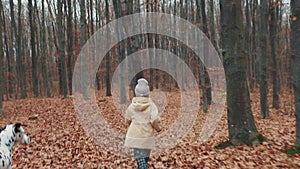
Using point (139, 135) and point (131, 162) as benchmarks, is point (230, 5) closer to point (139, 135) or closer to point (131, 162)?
point (139, 135)

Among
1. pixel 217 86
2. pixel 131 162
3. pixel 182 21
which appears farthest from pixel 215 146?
pixel 182 21

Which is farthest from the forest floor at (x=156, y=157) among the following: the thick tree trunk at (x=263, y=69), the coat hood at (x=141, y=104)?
the thick tree trunk at (x=263, y=69)

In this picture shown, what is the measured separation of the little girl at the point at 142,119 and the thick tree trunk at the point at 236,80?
240 cm

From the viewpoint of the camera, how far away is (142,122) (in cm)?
429

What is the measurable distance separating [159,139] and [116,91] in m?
14.6

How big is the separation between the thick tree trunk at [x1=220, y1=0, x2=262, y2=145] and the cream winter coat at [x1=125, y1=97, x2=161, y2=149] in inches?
94.4

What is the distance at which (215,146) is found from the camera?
604 centimetres

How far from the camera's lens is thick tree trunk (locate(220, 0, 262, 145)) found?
5.73m

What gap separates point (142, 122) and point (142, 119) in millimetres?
58

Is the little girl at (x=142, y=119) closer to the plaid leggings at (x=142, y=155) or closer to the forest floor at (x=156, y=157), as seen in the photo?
the plaid leggings at (x=142, y=155)

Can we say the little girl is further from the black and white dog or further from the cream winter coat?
the black and white dog

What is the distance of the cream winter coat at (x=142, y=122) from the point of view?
4.22 m

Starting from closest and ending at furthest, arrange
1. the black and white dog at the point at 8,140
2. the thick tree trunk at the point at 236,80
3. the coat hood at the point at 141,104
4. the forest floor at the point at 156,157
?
the coat hood at the point at 141,104
the black and white dog at the point at 8,140
the forest floor at the point at 156,157
the thick tree trunk at the point at 236,80

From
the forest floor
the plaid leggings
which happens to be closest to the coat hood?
the plaid leggings
